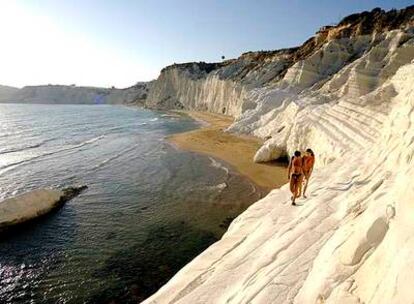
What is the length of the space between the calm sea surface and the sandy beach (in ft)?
3.53

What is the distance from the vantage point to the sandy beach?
24719mm

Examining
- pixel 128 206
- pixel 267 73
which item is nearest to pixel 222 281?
pixel 128 206

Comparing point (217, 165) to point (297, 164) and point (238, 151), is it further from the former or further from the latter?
point (297, 164)

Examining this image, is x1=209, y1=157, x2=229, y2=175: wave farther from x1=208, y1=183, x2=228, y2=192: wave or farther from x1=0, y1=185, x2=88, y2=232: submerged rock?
x1=0, y1=185, x2=88, y2=232: submerged rock

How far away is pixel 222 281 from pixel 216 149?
28085mm

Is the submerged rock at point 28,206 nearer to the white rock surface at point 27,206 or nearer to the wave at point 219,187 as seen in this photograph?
the white rock surface at point 27,206

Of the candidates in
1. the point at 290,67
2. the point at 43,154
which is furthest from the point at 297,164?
the point at 290,67

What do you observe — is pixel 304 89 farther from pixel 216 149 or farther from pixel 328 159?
pixel 328 159

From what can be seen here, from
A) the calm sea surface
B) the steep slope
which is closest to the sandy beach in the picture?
the calm sea surface

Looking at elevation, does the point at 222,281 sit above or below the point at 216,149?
above

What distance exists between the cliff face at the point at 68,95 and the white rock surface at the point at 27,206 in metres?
158

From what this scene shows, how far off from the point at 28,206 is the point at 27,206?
1.7 inches

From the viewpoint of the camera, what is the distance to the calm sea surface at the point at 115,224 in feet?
42.6

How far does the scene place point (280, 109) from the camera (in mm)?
40094
